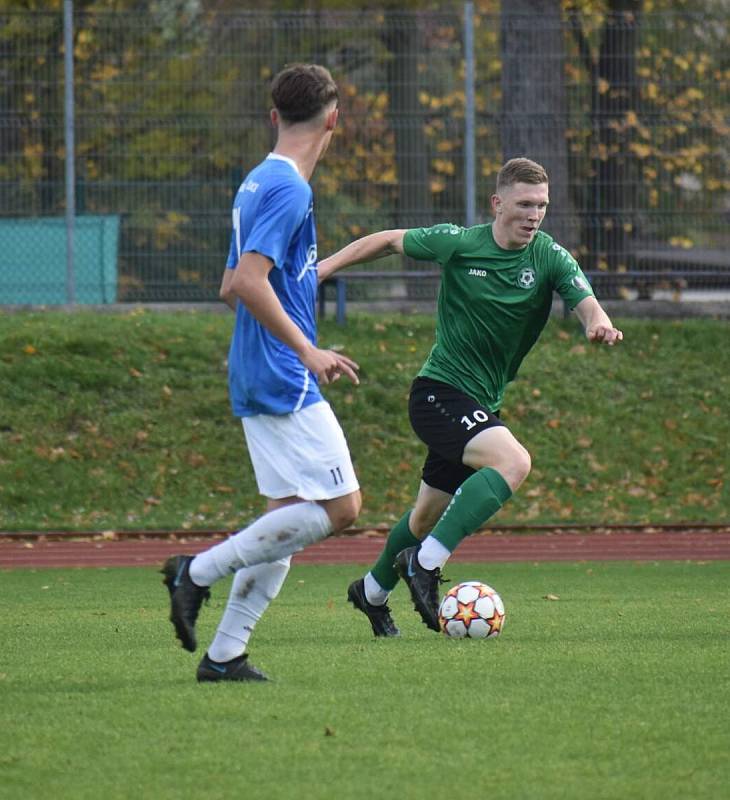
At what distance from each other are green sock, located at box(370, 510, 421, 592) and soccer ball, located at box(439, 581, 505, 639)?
357 millimetres

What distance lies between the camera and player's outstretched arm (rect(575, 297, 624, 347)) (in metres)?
6.96

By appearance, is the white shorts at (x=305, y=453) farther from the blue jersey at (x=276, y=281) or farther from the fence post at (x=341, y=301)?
the fence post at (x=341, y=301)

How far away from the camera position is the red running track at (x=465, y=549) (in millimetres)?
12258

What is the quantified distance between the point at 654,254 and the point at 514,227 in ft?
34.3

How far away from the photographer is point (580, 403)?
16438 millimetres

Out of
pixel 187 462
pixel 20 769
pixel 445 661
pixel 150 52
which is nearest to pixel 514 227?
pixel 445 661

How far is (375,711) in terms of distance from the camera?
16.8 ft

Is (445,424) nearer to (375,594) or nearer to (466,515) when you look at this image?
(466,515)

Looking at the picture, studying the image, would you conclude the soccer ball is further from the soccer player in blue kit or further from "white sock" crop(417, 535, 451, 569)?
the soccer player in blue kit

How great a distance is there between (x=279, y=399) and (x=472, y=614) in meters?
2.00

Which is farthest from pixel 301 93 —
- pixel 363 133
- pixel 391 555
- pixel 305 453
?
pixel 363 133

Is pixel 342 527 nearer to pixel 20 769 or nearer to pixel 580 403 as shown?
pixel 20 769

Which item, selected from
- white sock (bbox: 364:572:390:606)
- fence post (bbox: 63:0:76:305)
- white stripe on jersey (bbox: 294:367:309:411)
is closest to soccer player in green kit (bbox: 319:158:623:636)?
white sock (bbox: 364:572:390:606)

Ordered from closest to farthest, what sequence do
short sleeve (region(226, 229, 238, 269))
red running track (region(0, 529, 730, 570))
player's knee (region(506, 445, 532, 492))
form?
short sleeve (region(226, 229, 238, 269)) < player's knee (region(506, 445, 532, 492)) < red running track (region(0, 529, 730, 570))
